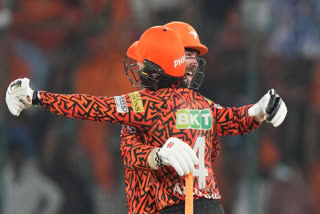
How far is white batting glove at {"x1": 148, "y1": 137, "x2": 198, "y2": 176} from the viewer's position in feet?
12.3

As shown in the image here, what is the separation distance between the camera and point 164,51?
416 cm

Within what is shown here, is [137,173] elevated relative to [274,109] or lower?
lower

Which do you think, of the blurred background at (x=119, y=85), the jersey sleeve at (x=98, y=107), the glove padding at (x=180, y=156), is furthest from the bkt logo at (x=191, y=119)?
the blurred background at (x=119, y=85)

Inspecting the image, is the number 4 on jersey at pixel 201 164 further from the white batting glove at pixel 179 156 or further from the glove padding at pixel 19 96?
the glove padding at pixel 19 96

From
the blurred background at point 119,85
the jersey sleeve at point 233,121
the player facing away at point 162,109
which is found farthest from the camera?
the blurred background at point 119,85

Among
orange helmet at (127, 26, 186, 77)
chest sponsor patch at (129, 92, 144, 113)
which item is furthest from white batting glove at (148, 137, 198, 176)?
orange helmet at (127, 26, 186, 77)

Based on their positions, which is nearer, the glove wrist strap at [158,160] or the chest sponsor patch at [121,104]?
the glove wrist strap at [158,160]

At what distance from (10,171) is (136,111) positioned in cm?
438

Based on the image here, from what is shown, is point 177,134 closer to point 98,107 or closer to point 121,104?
point 121,104

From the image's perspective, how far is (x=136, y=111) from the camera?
4.03m

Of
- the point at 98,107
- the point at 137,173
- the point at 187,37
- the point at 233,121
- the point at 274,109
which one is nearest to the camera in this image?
the point at 98,107

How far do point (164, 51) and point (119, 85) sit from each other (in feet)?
12.9

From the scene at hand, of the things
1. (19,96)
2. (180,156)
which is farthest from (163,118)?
(19,96)

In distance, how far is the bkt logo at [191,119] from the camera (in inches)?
160
